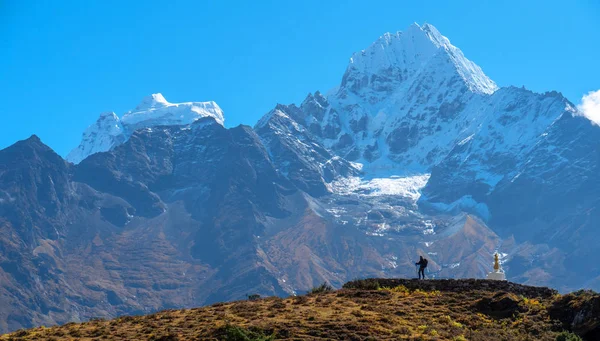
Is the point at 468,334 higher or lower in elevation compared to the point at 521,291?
lower

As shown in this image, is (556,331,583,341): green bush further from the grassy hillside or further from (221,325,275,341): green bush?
(221,325,275,341): green bush

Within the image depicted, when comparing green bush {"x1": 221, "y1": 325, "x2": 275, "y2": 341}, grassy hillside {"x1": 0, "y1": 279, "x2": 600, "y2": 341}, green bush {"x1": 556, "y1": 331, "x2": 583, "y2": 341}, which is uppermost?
grassy hillside {"x1": 0, "y1": 279, "x2": 600, "y2": 341}

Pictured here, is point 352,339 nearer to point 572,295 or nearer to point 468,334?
point 468,334

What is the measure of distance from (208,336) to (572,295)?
1916 centimetres

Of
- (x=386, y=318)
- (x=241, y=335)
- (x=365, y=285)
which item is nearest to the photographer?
(x=241, y=335)

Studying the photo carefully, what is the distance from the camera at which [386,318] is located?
4684cm

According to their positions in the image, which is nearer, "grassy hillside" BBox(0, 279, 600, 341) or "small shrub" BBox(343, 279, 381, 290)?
"grassy hillside" BBox(0, 279, 600, 341)

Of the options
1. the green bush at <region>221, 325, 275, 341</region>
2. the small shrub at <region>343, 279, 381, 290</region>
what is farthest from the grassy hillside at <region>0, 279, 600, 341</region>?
the small shrub at <region>343, 279, 381, 290</region>

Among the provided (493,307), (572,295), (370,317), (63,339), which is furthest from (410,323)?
(63,339)

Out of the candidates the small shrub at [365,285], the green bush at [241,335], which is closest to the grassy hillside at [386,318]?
the green bush at [241,335]

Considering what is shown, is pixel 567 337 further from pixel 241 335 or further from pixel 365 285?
pixel 365 285

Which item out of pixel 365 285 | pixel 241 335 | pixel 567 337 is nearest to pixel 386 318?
pixel 241 335

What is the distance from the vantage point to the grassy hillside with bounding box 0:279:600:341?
145 ft

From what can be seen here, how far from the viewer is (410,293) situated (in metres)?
56.2
